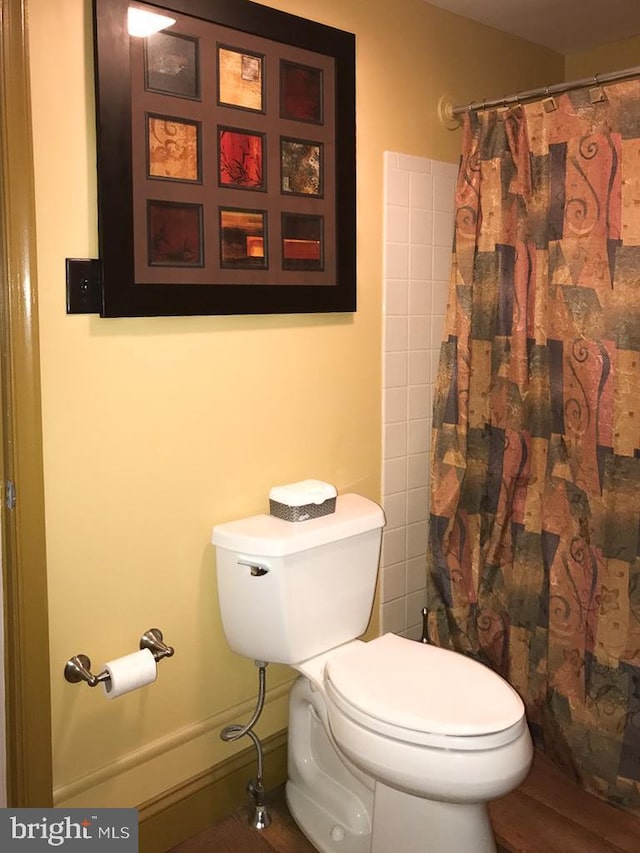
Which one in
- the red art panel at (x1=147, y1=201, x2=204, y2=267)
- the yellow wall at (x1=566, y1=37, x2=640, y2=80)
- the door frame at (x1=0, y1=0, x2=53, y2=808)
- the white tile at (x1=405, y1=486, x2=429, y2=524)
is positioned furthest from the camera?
the yellow wall at (x1=566, y1=37, x2=640, y2=80)

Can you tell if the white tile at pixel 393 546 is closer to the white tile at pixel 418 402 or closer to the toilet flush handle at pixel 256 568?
the white tile at pixel 418 402

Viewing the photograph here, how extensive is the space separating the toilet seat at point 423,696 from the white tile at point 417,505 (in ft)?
2.00

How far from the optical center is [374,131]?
223 cm

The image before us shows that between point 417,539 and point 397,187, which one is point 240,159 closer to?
point 397,187

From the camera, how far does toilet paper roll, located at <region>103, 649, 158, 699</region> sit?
169 cm

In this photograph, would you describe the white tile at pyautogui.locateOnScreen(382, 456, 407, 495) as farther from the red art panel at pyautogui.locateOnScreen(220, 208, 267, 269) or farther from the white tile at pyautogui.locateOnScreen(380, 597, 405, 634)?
the red art panel at pyautogui.locateOnScreen(220, 208, 267, 269)

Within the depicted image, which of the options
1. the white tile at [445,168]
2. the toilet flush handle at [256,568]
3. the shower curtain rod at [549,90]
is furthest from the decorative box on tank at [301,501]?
the shower curtain rod at [549,90]

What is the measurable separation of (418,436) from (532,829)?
3.75 feet

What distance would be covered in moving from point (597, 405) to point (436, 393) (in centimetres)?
52

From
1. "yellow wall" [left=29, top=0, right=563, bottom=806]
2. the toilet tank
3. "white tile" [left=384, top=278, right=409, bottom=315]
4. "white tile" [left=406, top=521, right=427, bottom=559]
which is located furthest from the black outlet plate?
"white tile" [left=406, top=521, right=427, bottom=559]

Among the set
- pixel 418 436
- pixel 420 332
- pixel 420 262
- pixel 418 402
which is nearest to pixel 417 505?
pixel 418 436

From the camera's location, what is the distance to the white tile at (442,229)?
246 cm

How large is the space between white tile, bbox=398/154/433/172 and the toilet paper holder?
1485mm

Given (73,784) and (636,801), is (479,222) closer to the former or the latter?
(636,801)
